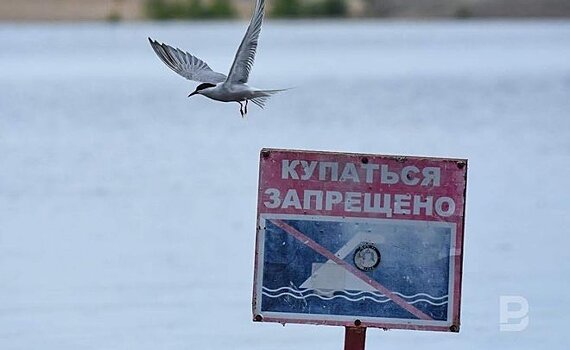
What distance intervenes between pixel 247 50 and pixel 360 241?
96.9 inches

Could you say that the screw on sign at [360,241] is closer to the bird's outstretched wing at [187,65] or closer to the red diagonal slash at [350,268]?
the red diagonal slash at [350,268]

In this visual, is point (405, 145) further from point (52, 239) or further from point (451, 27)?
point (451, 27)

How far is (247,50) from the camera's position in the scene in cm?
714

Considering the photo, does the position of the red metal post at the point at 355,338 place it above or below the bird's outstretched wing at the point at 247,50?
below

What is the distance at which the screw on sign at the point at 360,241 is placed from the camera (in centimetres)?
478

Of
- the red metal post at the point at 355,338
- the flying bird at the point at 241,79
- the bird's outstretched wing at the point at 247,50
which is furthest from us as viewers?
the flying bird at the point at 241,79

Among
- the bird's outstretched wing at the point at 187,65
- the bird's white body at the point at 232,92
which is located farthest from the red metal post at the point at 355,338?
the bird's outstretched wing at the point at 187,65

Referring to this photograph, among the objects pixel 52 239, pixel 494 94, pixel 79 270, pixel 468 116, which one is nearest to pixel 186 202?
pixel 52 239

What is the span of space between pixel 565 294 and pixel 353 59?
34.8 meters

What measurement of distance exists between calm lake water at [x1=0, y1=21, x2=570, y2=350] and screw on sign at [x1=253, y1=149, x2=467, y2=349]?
116 inches

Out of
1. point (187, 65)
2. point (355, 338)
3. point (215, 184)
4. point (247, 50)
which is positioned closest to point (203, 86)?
point (247, 50)

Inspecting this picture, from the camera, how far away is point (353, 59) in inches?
1710

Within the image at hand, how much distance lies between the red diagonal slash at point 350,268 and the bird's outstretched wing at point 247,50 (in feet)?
7.20

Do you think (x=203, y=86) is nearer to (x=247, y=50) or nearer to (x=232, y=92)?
(x=232, y=92)
